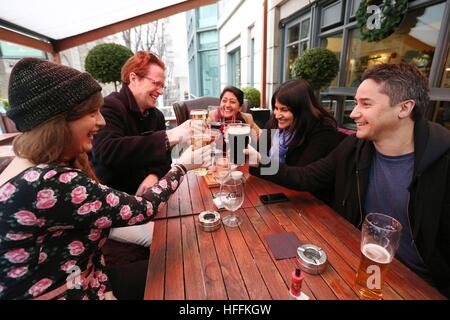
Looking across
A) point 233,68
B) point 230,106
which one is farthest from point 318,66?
point 233,68

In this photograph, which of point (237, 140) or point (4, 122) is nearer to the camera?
point (237, 140)

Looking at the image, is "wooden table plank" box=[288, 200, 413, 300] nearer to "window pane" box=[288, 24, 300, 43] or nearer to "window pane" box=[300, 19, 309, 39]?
"window pane" box=[300, 19, 309, 39]

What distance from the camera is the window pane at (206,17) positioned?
12.9 metres

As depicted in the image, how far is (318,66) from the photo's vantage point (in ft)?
11.6

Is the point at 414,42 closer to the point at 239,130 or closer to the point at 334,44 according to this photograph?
the point at 334,44

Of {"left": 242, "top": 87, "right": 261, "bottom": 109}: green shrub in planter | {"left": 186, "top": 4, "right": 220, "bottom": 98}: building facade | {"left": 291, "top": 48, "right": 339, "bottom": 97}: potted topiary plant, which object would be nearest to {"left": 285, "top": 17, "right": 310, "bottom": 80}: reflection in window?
{"left": 242, "top": 87, "right": 261, "bottom": 109}: green shrub in planter

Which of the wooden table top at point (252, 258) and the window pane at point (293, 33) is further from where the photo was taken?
the window pane at point (293, 33)

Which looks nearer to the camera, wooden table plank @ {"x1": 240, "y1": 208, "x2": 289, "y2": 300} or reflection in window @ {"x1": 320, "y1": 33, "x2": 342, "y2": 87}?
wooden table plank @ {"x1": 240, "y1": 208, "x2": 289, "y2": 300}

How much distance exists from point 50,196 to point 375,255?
114 cm

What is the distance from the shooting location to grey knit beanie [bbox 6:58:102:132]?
84 cm

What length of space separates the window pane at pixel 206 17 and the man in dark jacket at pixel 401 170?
13.6 meters

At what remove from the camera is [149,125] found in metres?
2.18

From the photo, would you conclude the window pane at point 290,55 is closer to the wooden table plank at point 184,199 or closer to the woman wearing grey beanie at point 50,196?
the wooden table plank at point 184,199

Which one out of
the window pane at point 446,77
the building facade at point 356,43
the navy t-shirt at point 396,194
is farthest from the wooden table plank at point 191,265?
the window pane at point 446,77
